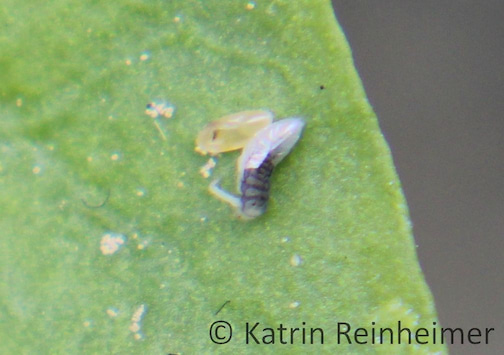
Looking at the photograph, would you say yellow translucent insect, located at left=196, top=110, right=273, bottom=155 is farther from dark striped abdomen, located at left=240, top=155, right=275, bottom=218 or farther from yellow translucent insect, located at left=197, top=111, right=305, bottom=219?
dark striped abdomen, located at left=240, top=155, right=275, bottom=218

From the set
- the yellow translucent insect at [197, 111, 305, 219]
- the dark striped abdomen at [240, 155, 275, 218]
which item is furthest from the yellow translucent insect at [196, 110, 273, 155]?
the dark striped abdomen at [240, 155, 275, 218]

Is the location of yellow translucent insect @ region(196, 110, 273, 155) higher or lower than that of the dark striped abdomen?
higher

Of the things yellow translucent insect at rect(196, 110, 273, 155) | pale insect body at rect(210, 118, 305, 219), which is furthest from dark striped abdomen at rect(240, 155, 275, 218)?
yellow translucent insect at rect(196, 110, 273, 155)

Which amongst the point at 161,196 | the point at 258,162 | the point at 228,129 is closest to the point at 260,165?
the point at 258,162

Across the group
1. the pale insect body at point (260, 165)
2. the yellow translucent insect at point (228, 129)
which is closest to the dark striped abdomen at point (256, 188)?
the pale insect body at point (260, 165)

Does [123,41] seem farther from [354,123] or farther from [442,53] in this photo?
[442,53]

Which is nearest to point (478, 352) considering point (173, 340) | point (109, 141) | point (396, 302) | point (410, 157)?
point (410, 157)

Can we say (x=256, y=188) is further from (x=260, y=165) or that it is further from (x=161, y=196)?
(x=161, y=196)

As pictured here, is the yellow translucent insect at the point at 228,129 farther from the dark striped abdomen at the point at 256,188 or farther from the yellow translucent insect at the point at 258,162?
the dark striped abdomen at the point at 256,188
